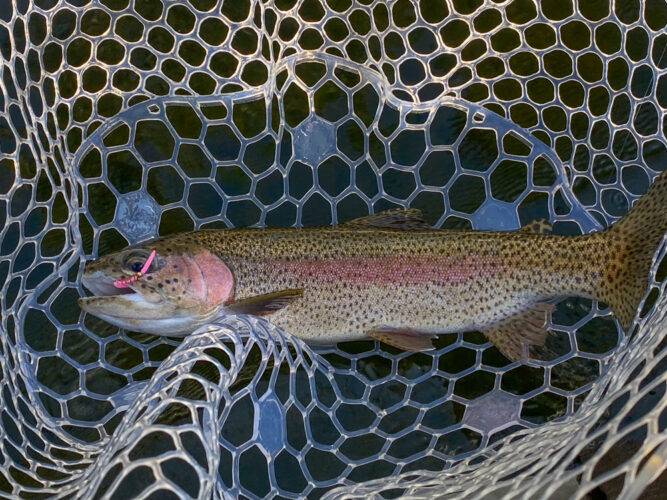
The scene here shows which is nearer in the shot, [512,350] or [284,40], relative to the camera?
[512,350]

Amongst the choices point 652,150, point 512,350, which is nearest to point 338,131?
point 512,350

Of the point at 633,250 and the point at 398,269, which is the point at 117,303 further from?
the point at 633,250

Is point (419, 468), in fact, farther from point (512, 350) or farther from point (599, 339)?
point (599, 339)

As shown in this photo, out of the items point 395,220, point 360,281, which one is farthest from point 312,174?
point 360,281

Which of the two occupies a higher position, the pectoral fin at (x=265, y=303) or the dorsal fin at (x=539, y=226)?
the dorsal fin at (x=539, y=226)

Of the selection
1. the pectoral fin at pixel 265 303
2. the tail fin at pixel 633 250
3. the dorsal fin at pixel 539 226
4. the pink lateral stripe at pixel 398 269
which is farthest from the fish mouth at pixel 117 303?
the tail fin at pixel 633 250

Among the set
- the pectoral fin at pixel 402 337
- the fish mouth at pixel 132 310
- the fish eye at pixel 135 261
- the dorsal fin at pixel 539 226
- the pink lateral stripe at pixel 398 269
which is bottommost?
the pectoral fin at pixel 402 337

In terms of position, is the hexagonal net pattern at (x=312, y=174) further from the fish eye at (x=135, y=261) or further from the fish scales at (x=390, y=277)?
the fish eye at (x=135, y=261)
